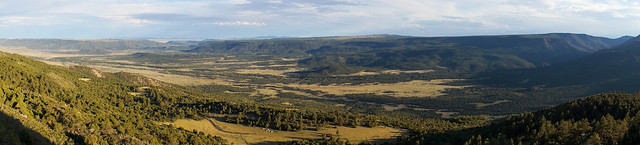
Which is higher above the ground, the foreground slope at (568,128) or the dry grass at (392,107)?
the foreground slope at (568,128)

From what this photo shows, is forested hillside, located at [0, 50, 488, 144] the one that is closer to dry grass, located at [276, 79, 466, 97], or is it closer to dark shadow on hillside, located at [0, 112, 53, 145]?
dark shadow on hillside, located at [0, 112, 53, 145]

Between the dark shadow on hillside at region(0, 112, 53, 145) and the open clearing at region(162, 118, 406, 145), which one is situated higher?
the dark shadow on hillside at region(0, 112, 53, 145)

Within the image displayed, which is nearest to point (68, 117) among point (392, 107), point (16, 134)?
point (16, 134)

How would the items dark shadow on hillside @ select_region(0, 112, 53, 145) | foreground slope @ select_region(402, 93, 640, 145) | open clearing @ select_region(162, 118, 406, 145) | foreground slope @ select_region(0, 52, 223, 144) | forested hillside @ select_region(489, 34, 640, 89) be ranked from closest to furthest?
dark shadow on hillside @ select_region(0, 112, 53, 145) → foreground slope @ select_region(0, 52, 223, 144) → foreground slope @ select_region(402, 93, 640, 145) → open clearing @ select_region(162, 118, 406, 145) → forested hillside @ select_region(489, 34, 640, 89)

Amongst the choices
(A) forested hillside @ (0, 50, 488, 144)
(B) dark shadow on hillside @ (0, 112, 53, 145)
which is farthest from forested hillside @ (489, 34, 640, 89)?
(B) dark shadow on hillside @ (0, 112, 53, 145)

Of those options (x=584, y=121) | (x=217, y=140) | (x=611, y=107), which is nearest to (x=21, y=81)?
(x=217, y=140)

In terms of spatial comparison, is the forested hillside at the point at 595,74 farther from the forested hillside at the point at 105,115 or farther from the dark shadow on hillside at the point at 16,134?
the dark shadow on hillside at the point at 16,134

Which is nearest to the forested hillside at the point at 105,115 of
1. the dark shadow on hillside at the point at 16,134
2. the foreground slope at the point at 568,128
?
the dark shadow on hillside at the point at 16,134
